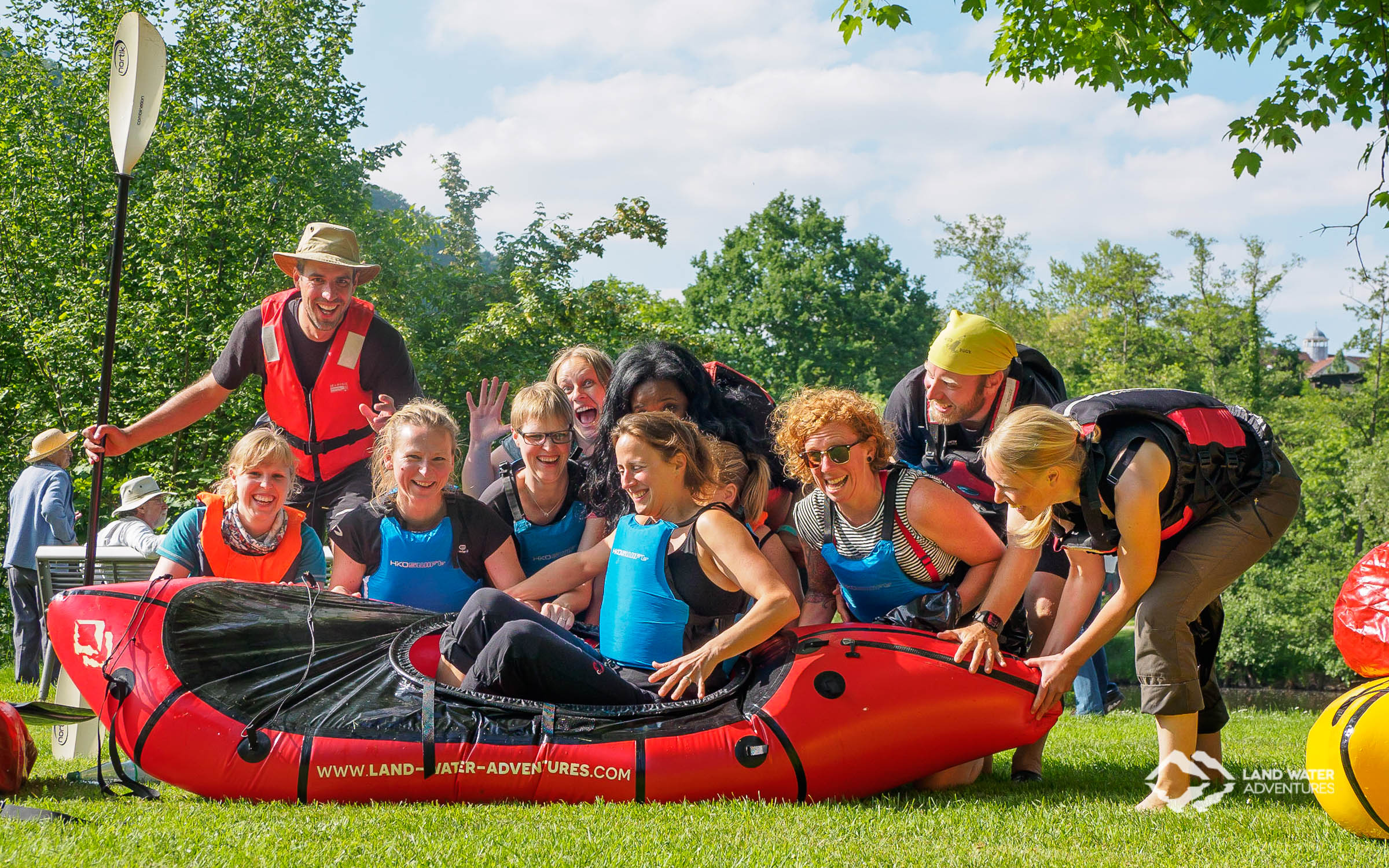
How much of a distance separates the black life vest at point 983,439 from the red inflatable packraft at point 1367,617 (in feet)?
4.02

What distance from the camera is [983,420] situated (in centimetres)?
446

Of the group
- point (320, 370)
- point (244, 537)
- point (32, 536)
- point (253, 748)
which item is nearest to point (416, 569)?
point (244, 537)

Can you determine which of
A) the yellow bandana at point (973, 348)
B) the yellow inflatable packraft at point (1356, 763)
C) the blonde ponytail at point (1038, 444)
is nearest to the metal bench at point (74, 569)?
the yellow bandana at point (973, 348)

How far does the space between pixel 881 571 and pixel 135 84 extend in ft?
13.6

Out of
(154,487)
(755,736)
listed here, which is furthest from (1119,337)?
(755,736)

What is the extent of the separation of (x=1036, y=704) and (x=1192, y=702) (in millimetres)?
481

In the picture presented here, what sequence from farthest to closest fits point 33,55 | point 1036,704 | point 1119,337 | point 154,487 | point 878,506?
point 1119,337 → point 33,55 → point 154,487 → point 878,506 → point 1036,704

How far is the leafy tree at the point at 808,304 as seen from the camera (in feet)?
114

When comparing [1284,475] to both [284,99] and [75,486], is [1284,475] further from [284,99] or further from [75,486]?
[284,99]

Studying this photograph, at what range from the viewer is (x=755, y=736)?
3.53m

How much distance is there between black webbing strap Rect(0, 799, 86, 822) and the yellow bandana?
3.27m

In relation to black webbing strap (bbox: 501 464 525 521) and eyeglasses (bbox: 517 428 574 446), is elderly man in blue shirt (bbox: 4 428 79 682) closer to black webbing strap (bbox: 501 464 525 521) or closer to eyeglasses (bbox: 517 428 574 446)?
black webbing strap (bbox: 501 464 525 521)

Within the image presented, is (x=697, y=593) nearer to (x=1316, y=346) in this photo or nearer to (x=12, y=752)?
(x=12, y=752)

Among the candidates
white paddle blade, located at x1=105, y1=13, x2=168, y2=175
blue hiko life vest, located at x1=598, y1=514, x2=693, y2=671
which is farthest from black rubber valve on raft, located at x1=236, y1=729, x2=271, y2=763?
white paddle blade, located at x1=105, y1=13, x2=168, y2=175
